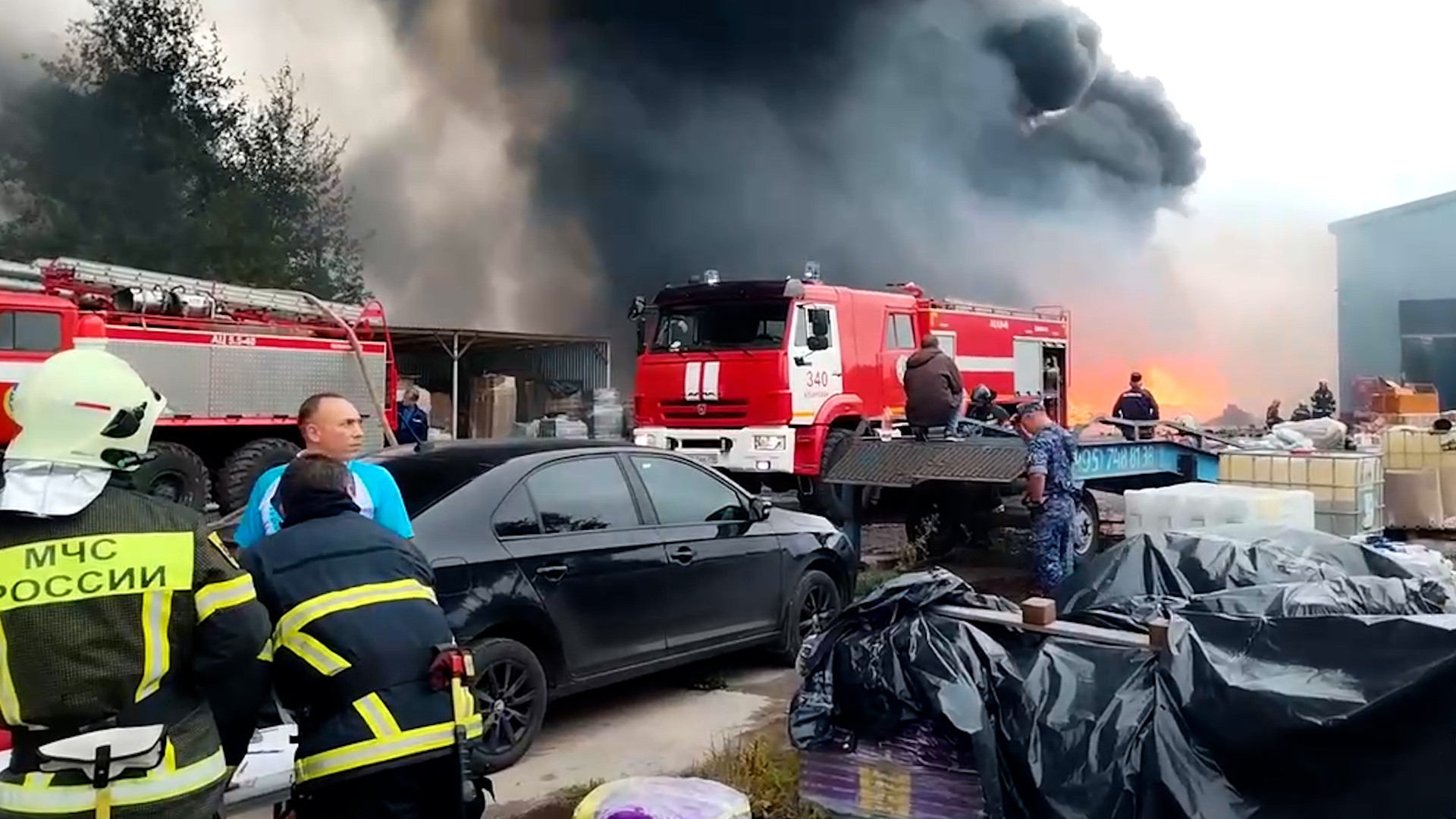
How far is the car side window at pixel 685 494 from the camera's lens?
5.66 meters

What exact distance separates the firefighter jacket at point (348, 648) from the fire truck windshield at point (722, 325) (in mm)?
8467

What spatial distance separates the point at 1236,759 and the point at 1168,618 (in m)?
0.47

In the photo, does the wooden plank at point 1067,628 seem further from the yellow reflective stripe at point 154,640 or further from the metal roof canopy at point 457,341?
the metal roof canopy at point 457,341

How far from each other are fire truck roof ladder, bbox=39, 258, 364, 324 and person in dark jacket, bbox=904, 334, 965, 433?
25.6 ft

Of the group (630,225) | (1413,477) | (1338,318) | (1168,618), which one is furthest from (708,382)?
(1338,318)

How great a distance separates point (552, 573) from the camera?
16.1ft

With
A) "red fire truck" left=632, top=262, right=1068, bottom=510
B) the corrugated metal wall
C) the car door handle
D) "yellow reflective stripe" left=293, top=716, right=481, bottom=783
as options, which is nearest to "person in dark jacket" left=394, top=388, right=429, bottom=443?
"red fire truck" left=632, top=262, right=1068, bottom=510

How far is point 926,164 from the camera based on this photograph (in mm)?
26266

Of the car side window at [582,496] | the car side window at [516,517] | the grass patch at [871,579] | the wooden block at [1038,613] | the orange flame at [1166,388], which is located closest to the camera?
the wooden block at [1038,613]

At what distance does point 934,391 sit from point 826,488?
1720 millimetres

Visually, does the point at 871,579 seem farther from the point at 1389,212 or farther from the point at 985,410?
the point at 1389,212

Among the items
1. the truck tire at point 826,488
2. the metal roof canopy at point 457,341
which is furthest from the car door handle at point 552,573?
the metal roof canopy at point 457,341

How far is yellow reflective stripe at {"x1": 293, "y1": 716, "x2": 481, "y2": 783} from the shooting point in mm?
2395

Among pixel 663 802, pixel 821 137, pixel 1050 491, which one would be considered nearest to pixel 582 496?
pixel 663 802
